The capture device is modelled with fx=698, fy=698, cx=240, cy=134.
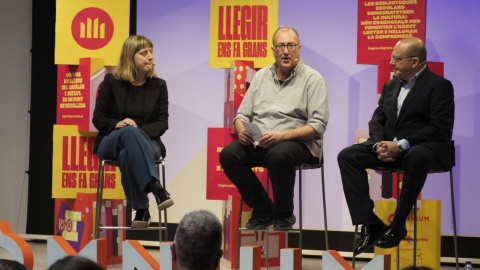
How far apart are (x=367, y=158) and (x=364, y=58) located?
112 cm

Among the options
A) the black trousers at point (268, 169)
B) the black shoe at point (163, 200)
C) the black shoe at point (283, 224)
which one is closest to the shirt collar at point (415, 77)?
the black trousers at point (268, 169)

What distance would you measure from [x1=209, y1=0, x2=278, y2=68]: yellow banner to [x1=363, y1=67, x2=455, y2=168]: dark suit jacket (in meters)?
1.18

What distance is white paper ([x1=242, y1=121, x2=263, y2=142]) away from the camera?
162 inches

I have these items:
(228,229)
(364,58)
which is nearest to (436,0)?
(364,58)

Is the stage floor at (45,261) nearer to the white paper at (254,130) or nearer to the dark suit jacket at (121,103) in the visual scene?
the dark suit jacket at (121,103)

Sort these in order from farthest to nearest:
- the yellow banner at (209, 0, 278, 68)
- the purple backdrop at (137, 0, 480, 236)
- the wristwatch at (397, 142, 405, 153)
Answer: the purple backdrop at (137, 0, 480, 236)
the yellow banner at (209, 0, 278, 68)
the wristwatch at (397, 142, 405, 153)

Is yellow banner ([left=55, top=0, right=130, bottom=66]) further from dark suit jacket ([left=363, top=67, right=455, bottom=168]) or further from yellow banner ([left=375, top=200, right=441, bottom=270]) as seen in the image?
yellow banner ([left=375, top=200, right=441, bottom=270])

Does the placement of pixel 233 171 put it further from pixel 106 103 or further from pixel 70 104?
pixel 70 104

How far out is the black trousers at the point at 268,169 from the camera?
4.09 m

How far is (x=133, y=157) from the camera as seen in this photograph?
4273 millimetres

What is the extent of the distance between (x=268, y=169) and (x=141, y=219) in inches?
33.8

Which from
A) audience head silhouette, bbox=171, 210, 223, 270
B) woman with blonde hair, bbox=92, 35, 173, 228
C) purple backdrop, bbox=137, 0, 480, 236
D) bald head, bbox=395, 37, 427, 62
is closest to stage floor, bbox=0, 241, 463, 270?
purple backdrop, bbox=137, 0, 480, 236

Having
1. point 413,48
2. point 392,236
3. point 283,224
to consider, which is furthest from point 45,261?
point 413,48

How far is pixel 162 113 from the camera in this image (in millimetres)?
4727
